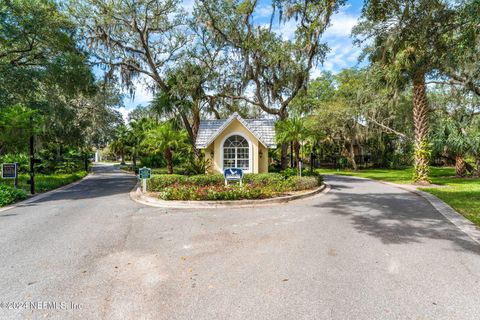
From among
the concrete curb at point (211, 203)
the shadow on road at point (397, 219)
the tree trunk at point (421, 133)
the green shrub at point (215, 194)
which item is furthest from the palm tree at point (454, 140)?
the green shrub at point (215, 194)

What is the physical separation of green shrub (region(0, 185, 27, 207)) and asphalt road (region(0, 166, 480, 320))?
9.40 ft

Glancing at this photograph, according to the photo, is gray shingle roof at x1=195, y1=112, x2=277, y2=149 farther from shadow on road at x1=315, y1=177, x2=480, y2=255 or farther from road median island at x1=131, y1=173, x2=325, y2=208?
shadow on road at x1=315, y1=177, x2=480, y2=255

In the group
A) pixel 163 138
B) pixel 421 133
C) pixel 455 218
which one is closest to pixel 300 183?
pixel 455 218

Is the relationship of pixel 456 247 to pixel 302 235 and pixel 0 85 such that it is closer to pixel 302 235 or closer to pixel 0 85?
pixel 302 235

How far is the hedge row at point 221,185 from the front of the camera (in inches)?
388

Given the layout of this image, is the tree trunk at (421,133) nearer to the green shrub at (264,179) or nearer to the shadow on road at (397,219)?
the shadow on road at (397,219)

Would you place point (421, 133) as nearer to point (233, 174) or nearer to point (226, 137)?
point (226, 137)

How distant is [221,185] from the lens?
11.7 metres

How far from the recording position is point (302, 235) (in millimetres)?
5770

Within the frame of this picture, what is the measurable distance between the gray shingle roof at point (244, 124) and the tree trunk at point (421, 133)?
8.76 meters

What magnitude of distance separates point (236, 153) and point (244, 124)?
1.83 m

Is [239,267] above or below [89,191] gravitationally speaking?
below

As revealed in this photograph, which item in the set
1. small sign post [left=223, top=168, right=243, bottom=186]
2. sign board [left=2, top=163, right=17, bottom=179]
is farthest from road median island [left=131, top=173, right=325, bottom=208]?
sign board [left=2, top=163, right=17, bottom=179]

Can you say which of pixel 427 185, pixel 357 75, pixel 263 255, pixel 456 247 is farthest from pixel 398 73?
pixel 357 75
